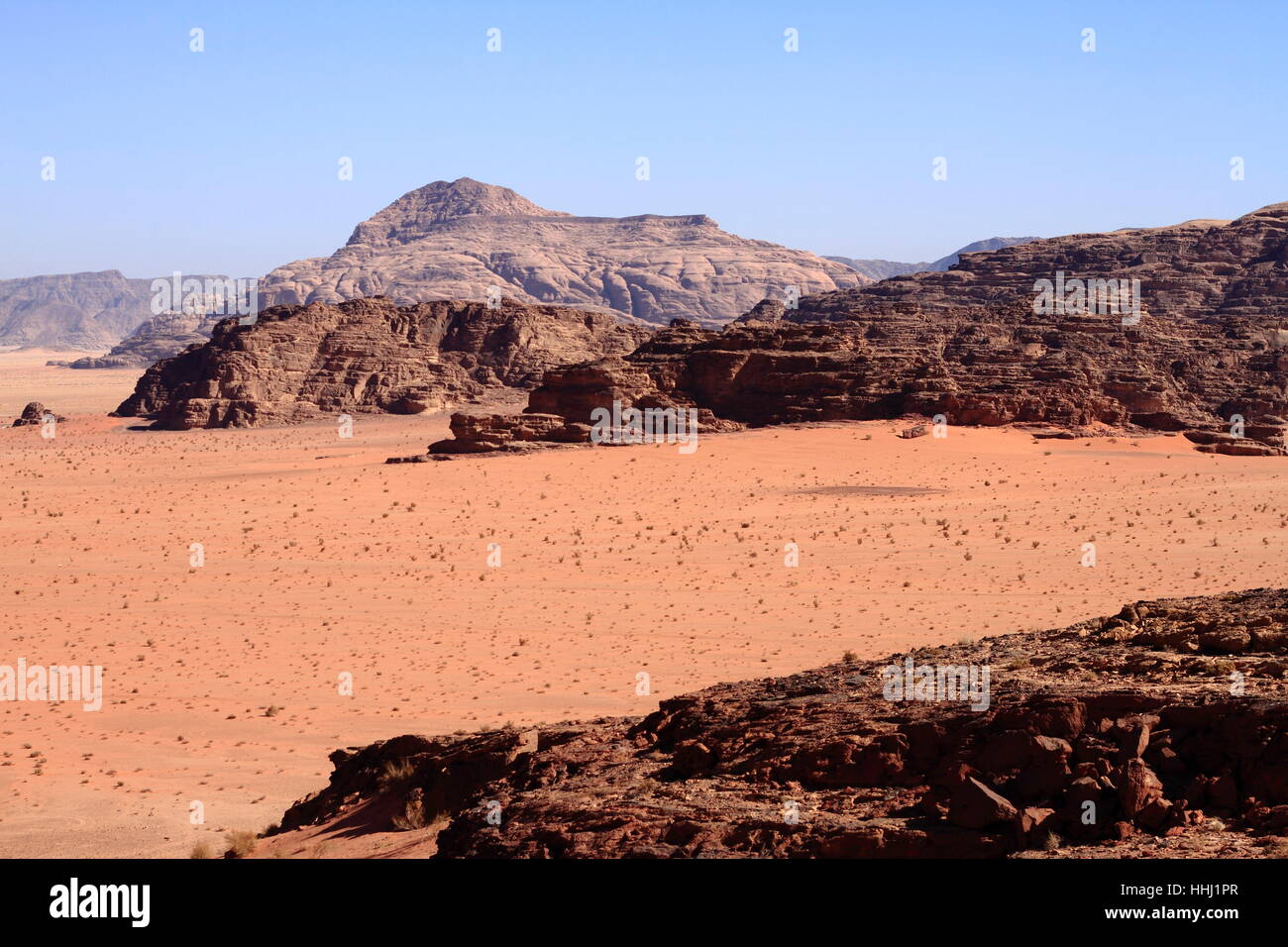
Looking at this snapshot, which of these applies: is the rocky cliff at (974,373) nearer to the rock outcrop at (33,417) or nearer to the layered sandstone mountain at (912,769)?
the layered sandstone mountain at (912,769)

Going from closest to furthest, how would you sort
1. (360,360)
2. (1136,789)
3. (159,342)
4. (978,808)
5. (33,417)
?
(1136,789)
(978,808)
(33,417)
(360,360)
(159,342)

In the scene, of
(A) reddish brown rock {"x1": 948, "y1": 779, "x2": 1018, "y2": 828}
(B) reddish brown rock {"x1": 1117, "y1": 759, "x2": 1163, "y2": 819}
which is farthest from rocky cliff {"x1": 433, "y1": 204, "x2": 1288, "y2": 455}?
(B) reddish brown rock {"x1": 1117, "y1": 759, "x2": 1163, "y2": 819}

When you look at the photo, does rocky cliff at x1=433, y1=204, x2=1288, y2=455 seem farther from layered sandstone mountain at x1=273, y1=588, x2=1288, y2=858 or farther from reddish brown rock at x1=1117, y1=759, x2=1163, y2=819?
reddish brown rock at x1=1117, y1=759, x2=1163, y2=819

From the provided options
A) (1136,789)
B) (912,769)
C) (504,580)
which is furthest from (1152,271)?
(1136,789)

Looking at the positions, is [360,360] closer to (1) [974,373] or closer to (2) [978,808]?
(1) [974,373]

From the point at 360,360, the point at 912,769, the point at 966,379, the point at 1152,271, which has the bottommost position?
the point at 912,769
